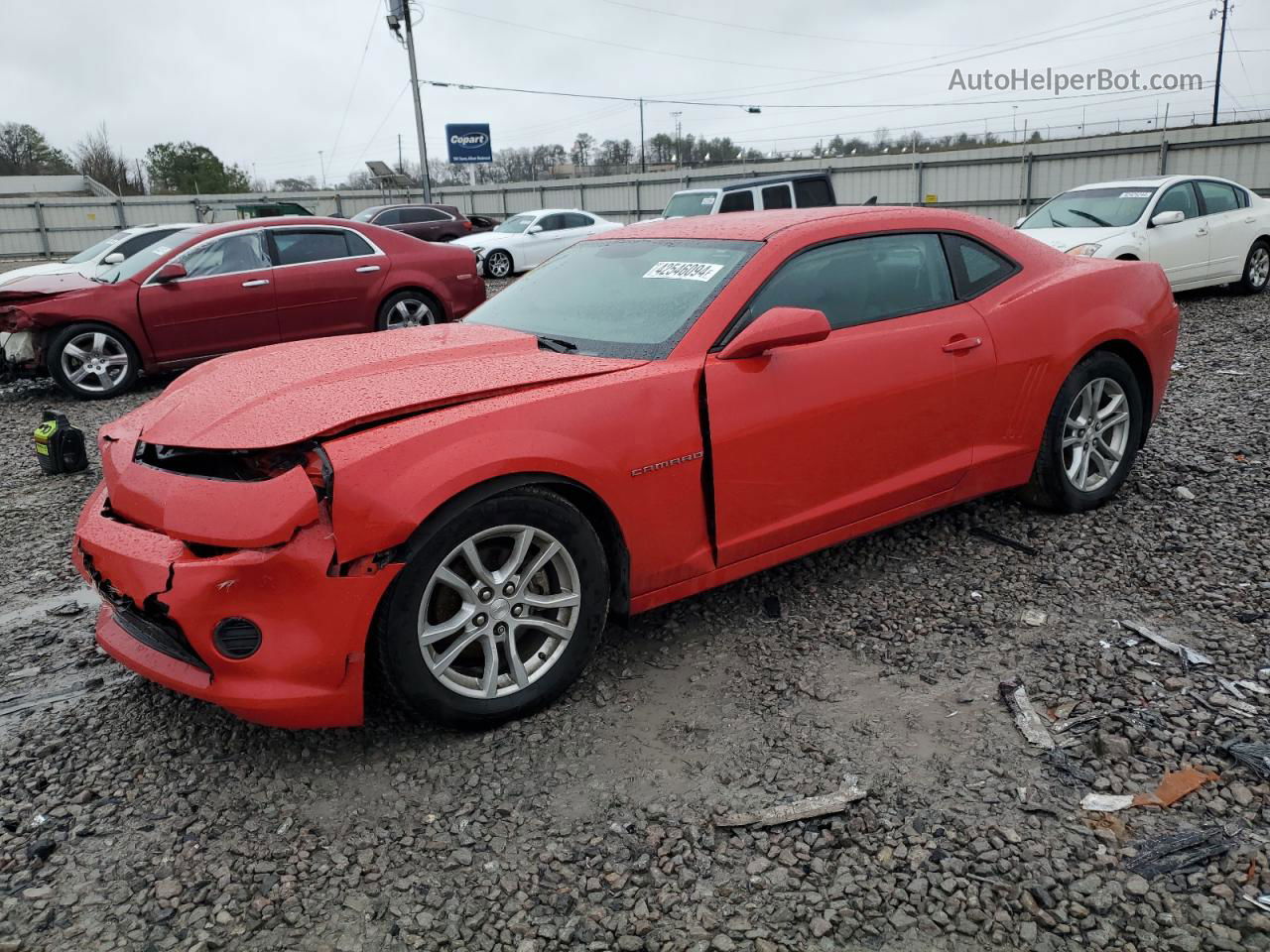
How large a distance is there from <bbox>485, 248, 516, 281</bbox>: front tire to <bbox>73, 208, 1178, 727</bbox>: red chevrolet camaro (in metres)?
15.7

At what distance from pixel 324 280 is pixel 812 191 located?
28.1 ft

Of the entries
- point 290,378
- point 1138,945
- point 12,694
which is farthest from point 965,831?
point 12,694

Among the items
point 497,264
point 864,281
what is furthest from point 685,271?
point 497,264

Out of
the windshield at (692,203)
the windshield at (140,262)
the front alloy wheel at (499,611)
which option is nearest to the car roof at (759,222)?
the front alloy wheel at (499,611)

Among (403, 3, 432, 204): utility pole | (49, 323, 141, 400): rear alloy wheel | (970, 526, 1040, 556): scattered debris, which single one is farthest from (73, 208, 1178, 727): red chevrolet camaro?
(403, 3, 432, 204): utility pole

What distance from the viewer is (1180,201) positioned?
1102 cm

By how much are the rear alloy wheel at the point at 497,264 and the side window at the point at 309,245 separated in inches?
405

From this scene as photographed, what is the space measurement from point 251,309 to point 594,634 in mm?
7096

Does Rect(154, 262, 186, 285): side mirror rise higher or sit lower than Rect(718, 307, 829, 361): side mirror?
higher

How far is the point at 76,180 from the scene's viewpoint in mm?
59375

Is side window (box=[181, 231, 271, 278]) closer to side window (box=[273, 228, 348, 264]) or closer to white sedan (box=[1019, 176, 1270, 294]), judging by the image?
side window (box=[273, 228, 348, 264])

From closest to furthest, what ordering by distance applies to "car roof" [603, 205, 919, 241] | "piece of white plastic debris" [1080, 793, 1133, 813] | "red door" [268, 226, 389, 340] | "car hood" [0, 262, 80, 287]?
"piece of white plastic debris" [1080, 793, 1133, 813] < "car roof" [603, 205, 919, 241] < "red door" [268, 226, 389, 340] < "car hood" [0, 262, 80, 287]

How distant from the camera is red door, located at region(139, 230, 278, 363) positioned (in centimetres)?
867

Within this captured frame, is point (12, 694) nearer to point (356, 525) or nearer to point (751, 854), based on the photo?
point (356, 525)
